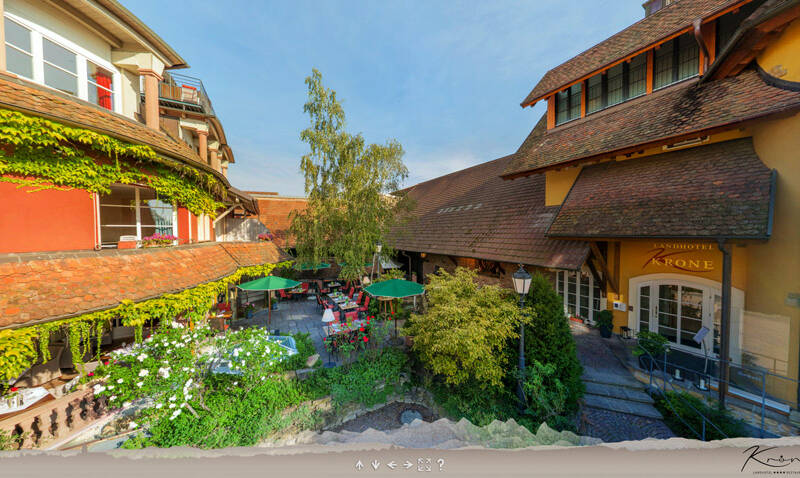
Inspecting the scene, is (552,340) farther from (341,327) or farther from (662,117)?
(662,117)

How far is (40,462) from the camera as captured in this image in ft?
5.90

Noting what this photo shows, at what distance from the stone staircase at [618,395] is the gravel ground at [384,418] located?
382 cm

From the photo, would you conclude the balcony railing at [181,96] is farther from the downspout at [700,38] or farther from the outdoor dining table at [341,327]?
the downspout at [700,38]

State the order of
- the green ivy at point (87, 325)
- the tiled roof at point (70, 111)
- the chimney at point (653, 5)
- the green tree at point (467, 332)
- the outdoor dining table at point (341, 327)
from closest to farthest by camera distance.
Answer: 1. the green ivy at point (87, 325)
2. the tiled roof at point (70, 111)
3. the green tree at point (467, 332)
4. the outdoor dining table at point (341, 327)
5. the chimney at point (653, 5)

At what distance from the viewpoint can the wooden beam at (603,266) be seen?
8.07m

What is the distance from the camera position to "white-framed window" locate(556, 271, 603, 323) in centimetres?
926

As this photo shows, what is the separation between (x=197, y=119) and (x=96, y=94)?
3842mm

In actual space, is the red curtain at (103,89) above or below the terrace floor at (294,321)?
above

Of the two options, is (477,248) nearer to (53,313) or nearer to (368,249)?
(368,249)

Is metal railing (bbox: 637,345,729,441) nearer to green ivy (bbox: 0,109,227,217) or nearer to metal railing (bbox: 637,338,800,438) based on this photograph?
metal railing (bbox: 637,338,800,438)

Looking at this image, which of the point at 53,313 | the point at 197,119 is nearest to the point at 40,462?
the point at 53,313

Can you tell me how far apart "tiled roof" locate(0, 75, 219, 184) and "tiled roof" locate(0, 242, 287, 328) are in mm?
2532

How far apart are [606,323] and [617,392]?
2764 mm

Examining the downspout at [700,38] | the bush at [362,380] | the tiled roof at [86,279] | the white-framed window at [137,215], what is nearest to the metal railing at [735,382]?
the bush at [362,380]
